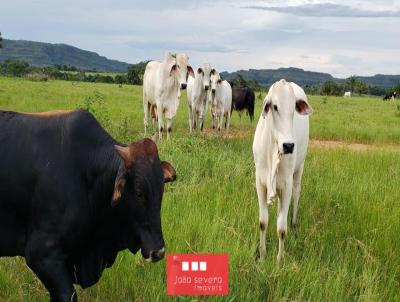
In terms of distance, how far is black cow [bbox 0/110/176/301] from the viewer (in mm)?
2693

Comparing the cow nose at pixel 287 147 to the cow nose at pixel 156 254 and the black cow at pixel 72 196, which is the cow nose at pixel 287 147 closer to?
the black cow at pixel 72 196

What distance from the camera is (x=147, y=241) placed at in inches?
106

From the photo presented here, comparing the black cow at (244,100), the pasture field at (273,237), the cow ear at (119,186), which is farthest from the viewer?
the black cow at (244,100)

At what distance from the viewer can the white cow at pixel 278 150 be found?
418cm

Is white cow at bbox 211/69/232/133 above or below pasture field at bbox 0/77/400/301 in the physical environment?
above

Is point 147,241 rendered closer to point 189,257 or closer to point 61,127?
point 189,257

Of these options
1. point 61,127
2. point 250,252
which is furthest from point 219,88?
point 61,127

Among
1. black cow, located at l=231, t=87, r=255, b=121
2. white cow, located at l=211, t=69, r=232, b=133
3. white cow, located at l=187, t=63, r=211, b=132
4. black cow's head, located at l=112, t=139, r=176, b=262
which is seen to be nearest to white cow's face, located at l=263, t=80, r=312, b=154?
black cow's head, located at l=112, t=139, r=176, b=262

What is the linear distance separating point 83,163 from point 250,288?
4.58ft

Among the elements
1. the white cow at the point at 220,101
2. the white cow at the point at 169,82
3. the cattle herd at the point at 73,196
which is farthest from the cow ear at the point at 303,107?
the white cow at the point at 220,101

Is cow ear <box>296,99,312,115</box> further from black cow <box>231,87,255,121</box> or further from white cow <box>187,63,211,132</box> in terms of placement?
black cow <box>231,87,255,121</box>

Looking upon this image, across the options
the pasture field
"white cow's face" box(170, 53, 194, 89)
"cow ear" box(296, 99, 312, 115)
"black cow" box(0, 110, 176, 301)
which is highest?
"white cow's face" box(170, 53, 194, 89)
